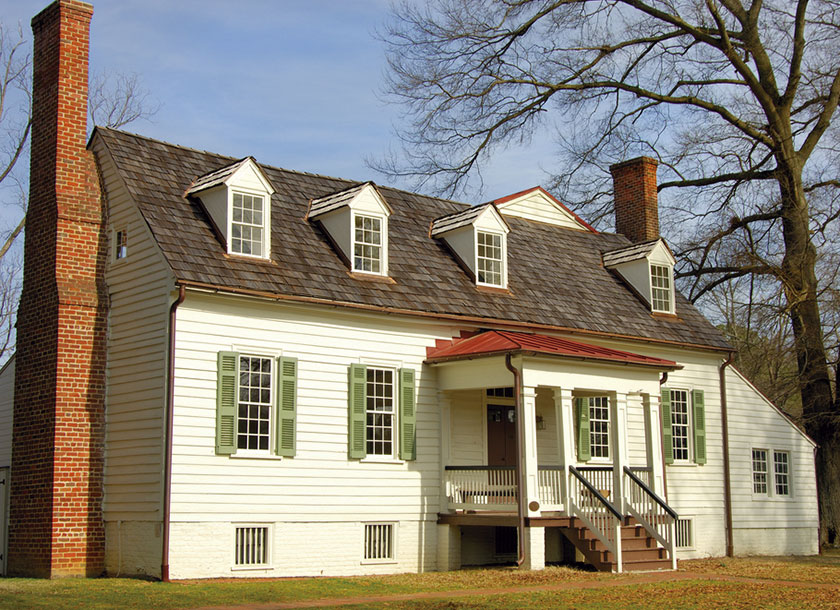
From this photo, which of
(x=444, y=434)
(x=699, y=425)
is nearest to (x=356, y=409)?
(x=444, y=434)

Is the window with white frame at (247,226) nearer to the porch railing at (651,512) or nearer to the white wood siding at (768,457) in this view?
the porch railing at (651,512)

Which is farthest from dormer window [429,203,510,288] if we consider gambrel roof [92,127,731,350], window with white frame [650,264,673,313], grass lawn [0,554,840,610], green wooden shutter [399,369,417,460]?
grass lawn [0,554,840,610]

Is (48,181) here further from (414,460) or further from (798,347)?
(798,347)

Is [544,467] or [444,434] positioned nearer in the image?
[544,467]

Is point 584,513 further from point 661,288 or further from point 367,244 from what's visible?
point 661,288

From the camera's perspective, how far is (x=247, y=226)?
18.1m

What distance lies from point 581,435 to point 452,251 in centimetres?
→ 496

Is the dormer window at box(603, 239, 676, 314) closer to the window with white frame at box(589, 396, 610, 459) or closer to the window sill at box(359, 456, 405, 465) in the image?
the window with white frame at box(589, 396, 610, 459)

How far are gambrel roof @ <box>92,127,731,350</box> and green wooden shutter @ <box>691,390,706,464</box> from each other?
143 cm

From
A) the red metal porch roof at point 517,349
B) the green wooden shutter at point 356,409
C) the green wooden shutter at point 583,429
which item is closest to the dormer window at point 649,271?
the green wooden shutter at point 583,429

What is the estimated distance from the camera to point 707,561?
2234 centimetres

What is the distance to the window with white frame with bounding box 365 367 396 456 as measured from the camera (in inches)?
742

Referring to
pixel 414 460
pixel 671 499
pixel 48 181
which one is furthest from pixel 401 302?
pixel 671 499

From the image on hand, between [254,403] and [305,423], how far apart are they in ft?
3.49
